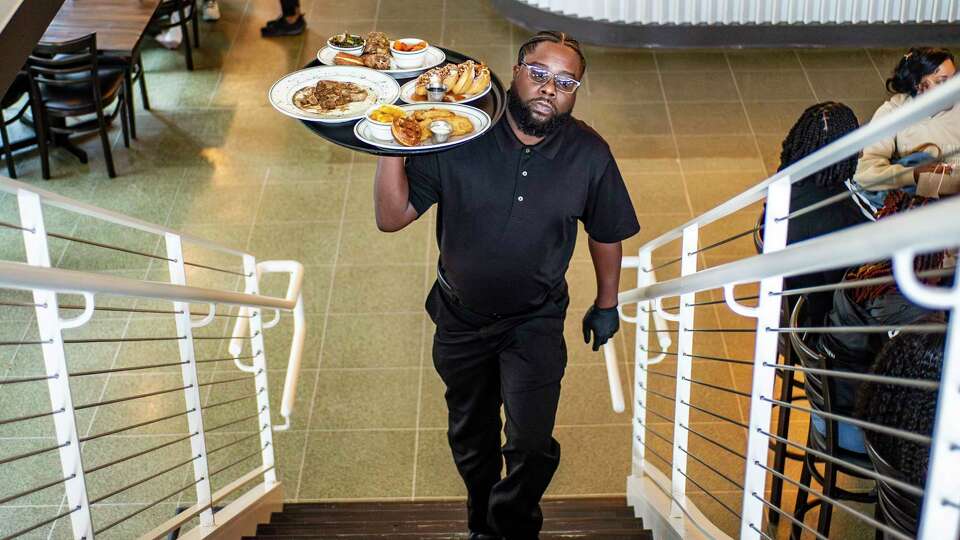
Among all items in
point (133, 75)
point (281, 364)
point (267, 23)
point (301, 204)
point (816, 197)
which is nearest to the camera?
point (816, 197)

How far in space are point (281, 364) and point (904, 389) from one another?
3.74 metres

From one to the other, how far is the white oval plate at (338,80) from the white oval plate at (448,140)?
0.06 m

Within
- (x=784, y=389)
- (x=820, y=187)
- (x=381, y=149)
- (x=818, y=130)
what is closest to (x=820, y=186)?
(x=820, y=187)

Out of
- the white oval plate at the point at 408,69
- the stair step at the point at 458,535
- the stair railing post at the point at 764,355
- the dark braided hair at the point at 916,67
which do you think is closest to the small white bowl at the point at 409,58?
the white oval plate at the point at 408,69

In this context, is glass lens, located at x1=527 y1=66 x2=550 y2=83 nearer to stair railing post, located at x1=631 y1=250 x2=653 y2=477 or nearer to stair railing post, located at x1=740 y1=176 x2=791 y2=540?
stair railing post, located at x1=631 y1=250 x2=653 y2=477

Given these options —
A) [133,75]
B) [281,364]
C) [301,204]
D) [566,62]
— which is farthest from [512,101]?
[133,75]

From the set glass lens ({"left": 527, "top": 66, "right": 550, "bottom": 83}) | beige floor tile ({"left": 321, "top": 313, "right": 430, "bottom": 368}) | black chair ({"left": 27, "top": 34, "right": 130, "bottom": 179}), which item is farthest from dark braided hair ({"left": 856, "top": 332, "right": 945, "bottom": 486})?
black chair ({"left": 27, "top": 34, "right": 130, "bottom": 179})

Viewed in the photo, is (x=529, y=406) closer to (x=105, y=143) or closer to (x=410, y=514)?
(x=410, y=514)

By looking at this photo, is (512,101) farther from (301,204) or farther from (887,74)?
(887,74)

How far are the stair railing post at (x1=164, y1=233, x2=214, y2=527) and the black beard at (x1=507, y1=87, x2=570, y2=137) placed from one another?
1028 mm

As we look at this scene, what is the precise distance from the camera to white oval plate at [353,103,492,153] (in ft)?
Answer: 8.93

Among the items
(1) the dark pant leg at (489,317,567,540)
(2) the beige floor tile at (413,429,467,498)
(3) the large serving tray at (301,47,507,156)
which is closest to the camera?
(3) the large serving tray at (301,47,507,156)

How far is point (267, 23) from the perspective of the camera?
832 cm

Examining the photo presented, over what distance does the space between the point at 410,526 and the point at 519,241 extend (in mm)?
1255
